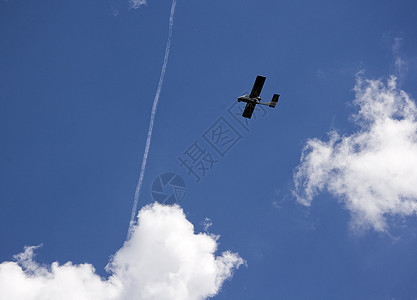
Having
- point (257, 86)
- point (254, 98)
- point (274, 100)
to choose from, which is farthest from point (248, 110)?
point (274, 100)

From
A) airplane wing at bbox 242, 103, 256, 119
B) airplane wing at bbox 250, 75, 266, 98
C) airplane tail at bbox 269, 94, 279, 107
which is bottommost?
airplane wing at bbox 242, 103, 256, 119

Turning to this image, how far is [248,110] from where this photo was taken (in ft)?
155

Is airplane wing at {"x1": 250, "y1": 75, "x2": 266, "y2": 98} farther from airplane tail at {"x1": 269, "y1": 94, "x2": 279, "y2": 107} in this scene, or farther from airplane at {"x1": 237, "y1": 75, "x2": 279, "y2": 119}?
airplane tail at {"x1": 269, "y1": 94, "x2": 279, "y2": 107}

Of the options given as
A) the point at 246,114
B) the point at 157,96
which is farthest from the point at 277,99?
the point at 157,96

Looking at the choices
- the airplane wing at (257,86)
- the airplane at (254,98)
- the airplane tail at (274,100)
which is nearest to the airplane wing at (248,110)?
the airplane at (254,98)

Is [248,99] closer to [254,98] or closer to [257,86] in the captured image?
[254,98]

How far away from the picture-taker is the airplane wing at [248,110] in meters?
46.8

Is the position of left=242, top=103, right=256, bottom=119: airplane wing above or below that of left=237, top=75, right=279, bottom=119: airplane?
below

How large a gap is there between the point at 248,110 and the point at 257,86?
3.89 metres

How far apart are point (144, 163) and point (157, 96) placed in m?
10.2

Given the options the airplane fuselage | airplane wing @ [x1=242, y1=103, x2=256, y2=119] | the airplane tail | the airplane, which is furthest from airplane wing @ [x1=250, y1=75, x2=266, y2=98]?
the airplane tail

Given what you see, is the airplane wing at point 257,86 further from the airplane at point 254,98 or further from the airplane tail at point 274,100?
the airplane tail at point 274,100

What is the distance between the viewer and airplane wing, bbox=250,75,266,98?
4347 cm

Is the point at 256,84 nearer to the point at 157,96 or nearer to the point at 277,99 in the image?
the point at 277,99
